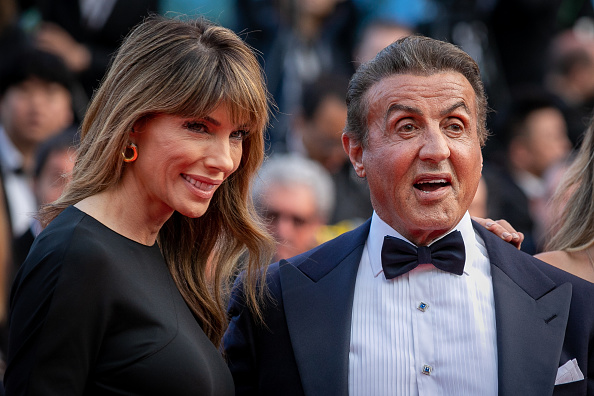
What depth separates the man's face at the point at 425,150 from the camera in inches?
128

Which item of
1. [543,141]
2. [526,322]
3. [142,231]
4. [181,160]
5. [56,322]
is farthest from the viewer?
[543,141]

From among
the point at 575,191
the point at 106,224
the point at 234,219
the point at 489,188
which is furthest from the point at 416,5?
the point at 106,224

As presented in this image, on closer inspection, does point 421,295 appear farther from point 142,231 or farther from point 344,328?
point 142,231

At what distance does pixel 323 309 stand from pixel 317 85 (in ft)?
12.0

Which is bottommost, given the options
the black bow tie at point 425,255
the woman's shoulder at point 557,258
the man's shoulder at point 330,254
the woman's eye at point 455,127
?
the man's shoulder at point 330,254

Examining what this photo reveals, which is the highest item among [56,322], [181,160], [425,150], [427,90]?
[427,90]

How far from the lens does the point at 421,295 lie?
3.31 metres

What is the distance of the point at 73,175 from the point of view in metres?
3.07

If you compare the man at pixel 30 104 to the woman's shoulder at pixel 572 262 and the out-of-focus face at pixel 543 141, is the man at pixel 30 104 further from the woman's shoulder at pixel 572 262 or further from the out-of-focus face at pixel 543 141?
the out-of-focus face at pixel 543 141

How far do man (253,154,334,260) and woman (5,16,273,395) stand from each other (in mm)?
1860

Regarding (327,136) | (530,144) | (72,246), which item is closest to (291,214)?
(327,136)

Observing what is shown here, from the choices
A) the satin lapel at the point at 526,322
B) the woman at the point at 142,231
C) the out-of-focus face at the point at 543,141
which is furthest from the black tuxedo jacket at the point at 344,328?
the out-of-focus face at the point at 543,141

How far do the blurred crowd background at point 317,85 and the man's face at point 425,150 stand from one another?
5.87ft

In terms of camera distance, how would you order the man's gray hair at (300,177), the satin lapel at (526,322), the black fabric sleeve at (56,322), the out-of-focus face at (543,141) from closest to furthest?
the black fabric sleeve at (56,322)
the satin lapel at (526,322)
the man's gray hair at (300,177)
the out-of-focus face at (543,141)
